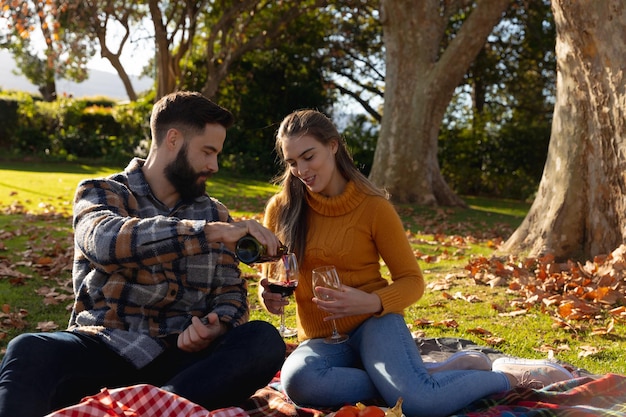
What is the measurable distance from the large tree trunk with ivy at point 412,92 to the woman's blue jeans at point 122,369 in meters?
11.8

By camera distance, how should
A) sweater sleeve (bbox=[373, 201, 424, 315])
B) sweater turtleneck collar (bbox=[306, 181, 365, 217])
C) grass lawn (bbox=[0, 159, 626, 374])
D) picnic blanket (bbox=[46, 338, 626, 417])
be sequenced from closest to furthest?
1. picnic blanket (bbox=[46, 338, 626, 417])
2. sweater sleeve (bbox=[373, 201, 424, 315])
3. sweater turtleneck collar (bbox=[306, 181, 365, 217])
4. grass lawn (bbox=[0, 159, 626, 374])

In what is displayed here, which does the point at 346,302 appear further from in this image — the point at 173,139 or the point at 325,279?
the point at 173,139

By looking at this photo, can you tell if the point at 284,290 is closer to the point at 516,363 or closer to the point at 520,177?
the point at 516,363

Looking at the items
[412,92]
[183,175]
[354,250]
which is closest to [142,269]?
[183,175]

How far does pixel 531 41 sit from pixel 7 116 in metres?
17.8

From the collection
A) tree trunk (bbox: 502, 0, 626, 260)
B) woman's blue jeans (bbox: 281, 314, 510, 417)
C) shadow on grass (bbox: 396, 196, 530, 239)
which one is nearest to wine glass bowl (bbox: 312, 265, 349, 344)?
woman's blue jeans (bbox: 281, 314, 510, 417)

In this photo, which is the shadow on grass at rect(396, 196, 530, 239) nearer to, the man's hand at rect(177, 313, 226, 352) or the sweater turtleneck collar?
the sweater turtleneck collar

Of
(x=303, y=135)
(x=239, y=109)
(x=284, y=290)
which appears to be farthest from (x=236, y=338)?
(x=239, y=109)

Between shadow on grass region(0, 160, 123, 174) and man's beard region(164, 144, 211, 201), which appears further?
shadow on grass region(0, 160, 123, 174)

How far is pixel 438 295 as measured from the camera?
705 cm

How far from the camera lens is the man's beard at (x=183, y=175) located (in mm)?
3838

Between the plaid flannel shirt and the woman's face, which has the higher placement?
the woman's face

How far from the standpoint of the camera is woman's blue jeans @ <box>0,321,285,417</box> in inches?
122

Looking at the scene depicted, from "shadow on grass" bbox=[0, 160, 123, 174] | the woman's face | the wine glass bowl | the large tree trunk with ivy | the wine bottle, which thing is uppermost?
the large tree trunk with ivy
